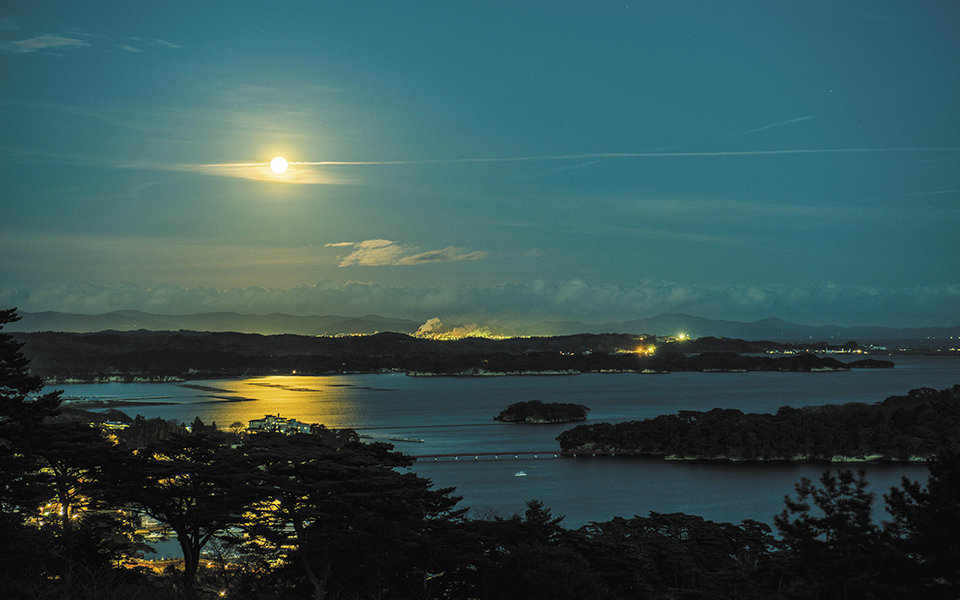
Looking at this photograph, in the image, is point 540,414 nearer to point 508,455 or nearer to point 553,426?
point 553,426

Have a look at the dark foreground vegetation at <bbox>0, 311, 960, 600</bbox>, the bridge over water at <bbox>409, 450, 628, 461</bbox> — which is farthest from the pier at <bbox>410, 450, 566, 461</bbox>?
the dark foreground vegetation at <bbox>0, 311, 960, 600</bbox>

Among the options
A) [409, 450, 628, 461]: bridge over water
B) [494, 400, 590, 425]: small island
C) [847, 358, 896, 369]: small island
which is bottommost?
[409, 450, 628, 461]: bridge over water

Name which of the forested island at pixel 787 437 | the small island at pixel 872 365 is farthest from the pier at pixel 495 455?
the small island at pixel 872 365

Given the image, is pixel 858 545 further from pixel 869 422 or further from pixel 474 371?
pixel 474 371

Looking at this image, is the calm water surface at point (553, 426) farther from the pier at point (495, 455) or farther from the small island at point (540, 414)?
the small island at point (540, 414)

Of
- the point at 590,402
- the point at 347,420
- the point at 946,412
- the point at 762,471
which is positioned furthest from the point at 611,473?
the point at 590,402

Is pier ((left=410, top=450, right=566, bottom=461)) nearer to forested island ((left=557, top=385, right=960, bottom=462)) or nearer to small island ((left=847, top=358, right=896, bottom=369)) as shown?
forested island ((left=557, top=385, right=960, bottom=462))
